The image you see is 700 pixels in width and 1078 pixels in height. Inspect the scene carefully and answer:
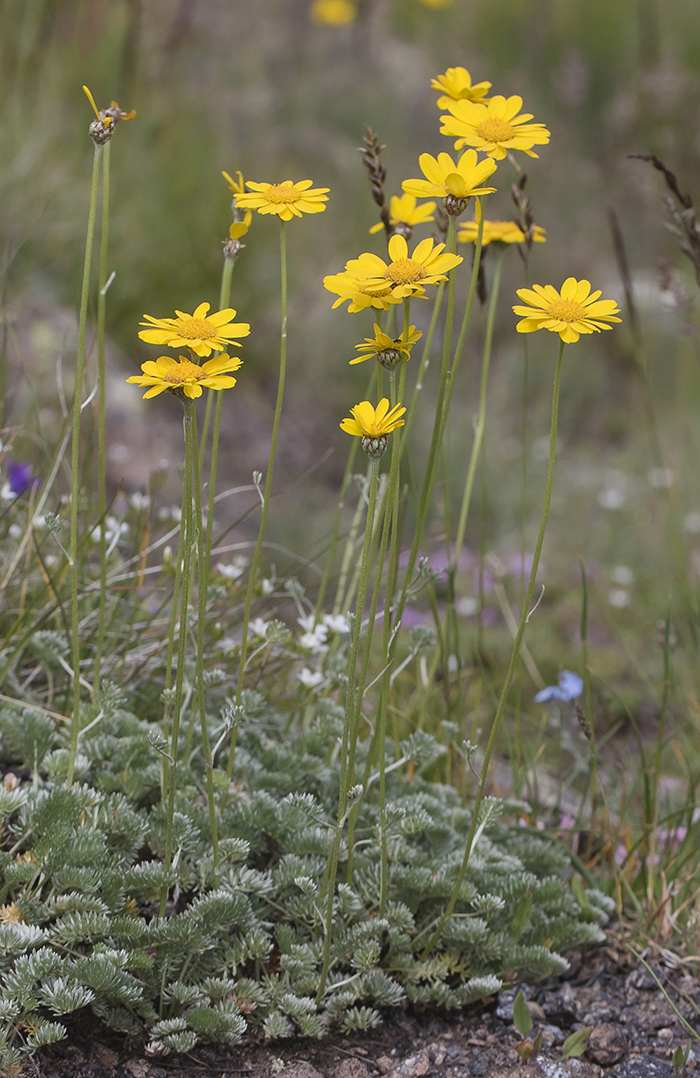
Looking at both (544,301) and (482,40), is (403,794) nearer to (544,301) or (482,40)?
(544,301)

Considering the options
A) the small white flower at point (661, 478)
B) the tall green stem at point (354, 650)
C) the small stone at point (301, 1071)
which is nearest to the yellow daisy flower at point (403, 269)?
the tall green stem at point (354, 650)

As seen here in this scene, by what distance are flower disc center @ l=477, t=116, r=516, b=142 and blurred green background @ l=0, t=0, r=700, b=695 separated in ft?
3.57

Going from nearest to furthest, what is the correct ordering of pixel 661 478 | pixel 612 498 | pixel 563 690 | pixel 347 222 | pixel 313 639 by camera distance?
pixel 313 639 → pixel 563 690 → pixel 661 478 → pixel 612 498 → pixel 347 222

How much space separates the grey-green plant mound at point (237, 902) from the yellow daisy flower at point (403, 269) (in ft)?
2.13

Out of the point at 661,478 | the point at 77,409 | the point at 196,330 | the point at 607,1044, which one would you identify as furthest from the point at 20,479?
the point at 661,478

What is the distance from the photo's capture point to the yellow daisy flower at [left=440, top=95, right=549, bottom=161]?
1.23 meters

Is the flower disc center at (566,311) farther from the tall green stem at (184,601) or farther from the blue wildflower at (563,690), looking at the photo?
the blue wildflower at (563,690)

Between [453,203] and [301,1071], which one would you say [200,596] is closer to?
[453,203]

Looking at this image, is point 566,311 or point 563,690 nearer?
point 566,311

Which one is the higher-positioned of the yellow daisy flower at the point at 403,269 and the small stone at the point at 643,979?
the yellow daisy flower at the point at 403,269

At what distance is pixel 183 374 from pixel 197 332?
82 mm

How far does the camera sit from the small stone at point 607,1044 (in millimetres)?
1493

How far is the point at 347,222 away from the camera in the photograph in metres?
6.04

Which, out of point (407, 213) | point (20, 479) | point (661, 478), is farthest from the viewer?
point (661, 478)
